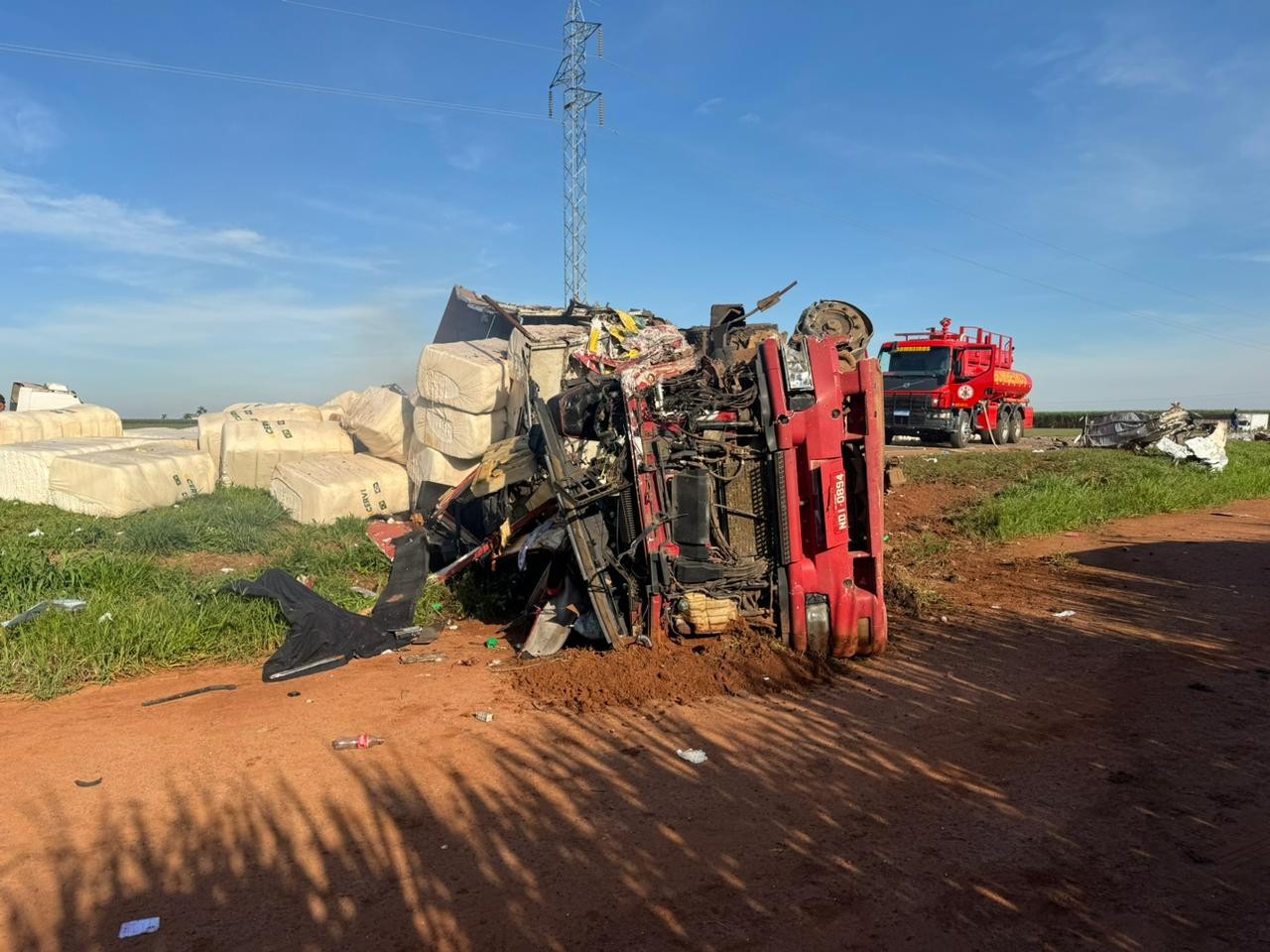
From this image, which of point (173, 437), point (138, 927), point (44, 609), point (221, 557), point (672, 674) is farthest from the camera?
point (173, 437)

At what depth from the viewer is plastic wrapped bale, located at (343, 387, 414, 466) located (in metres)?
11.2

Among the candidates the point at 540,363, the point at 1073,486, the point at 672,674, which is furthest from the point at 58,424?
the point at 1073,486

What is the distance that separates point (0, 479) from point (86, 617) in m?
6.29

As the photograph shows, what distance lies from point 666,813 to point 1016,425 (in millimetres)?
20844

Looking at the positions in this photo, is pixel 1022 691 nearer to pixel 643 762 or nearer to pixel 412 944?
pixel 643 762

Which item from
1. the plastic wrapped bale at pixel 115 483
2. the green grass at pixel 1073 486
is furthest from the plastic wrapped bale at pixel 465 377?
the green grass at pixel 1073 486

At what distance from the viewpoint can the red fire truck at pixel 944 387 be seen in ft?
60.2

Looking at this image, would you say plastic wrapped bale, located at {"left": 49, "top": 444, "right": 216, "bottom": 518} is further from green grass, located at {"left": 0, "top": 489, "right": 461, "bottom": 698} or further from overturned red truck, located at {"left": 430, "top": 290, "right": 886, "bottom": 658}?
overturned red truck, located at {"left": 430, "top": 290, "right": 886, "bottom": 658}

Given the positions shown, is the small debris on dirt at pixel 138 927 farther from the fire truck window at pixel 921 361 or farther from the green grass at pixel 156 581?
the fire truck window at pixel 921 361

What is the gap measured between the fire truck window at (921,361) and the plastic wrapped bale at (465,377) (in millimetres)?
12207

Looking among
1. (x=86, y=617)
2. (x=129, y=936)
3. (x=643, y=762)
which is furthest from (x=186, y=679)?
(x=643, y=762)

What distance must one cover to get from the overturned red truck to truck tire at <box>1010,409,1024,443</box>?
1775 cm

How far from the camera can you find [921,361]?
62.0 feet

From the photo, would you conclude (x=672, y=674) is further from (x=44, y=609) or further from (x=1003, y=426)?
(x=1003, y=426)
